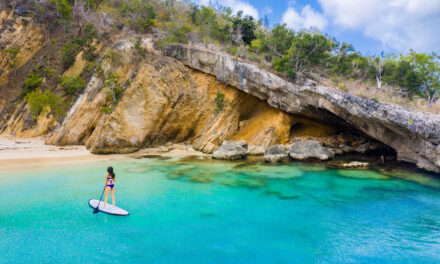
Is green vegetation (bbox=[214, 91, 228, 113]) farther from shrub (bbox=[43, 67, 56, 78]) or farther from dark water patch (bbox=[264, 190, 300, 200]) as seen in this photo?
shrub (bbox=[43, 67, 56, 78])

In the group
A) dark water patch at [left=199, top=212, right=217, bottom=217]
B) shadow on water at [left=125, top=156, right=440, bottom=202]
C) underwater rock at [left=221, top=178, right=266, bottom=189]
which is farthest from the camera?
underwater rock at [left=221, top=178, right=266, bottom=189]

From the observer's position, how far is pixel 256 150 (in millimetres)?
19688

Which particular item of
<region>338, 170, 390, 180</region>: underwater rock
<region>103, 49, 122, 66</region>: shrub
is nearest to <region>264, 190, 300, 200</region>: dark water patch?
<region>338, 170, 390, 180</region>: underwater rock

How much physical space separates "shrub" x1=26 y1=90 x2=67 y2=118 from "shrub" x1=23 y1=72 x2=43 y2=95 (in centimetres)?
230

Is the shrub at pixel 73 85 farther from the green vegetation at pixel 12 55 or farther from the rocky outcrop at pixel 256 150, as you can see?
the rocky outcrop at pixel 256 150

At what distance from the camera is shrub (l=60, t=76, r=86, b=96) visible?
20.2 m

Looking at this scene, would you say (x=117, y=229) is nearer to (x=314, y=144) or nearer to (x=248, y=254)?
(x=248, y=254)

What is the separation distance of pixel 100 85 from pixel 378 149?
2239cm

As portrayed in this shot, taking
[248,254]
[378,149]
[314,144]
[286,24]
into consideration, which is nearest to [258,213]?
[248,254]

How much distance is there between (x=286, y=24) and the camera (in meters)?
22.2

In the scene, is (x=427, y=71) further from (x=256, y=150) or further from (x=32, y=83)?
(x=32, y=83)

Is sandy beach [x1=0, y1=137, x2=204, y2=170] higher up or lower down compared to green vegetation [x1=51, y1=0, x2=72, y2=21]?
lower down

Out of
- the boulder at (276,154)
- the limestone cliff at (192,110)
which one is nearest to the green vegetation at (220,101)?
the limestone cliff at (192,110)

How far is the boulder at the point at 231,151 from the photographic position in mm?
17275
